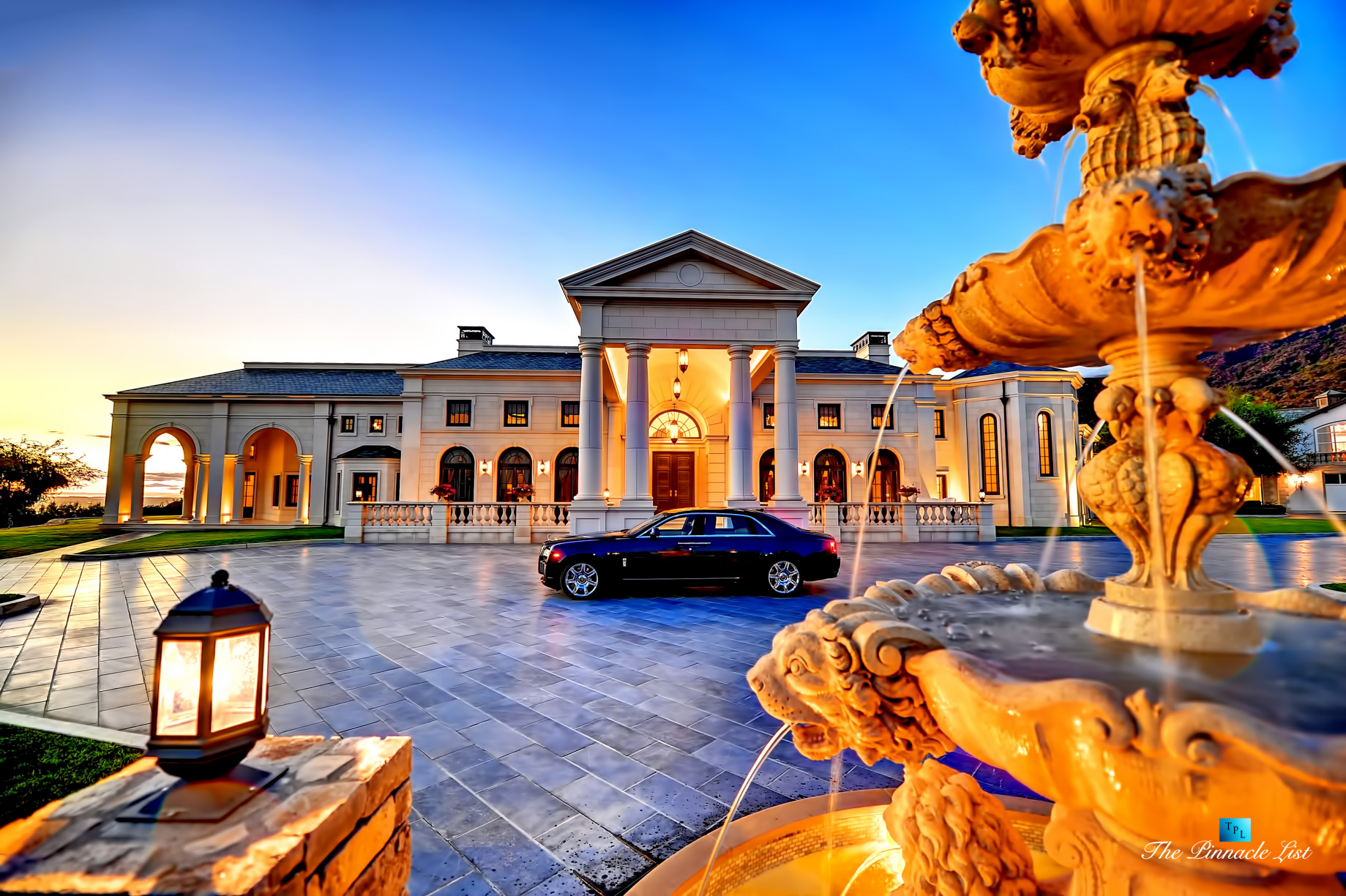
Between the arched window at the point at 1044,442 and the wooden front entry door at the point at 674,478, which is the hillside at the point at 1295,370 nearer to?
the arched window at the point at 1044,442

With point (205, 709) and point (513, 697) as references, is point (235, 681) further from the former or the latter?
point (513, 697)

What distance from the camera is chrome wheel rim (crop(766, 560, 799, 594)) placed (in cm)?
1001

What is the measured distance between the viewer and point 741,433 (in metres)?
18.0

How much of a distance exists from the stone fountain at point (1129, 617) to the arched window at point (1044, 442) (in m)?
31.1

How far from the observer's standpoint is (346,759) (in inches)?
88.2

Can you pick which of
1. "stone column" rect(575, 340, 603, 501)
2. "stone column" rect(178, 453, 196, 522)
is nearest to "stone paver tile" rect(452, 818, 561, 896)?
"stone column" rect(575, 340, 603, 501)

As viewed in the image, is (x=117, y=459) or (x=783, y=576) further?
(x=117, y=459)

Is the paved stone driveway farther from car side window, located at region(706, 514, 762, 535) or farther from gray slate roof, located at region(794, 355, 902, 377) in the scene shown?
gray slate roof, located at region(794, 355, 902, 377)

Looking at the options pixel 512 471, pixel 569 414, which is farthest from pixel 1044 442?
pixel 512 471

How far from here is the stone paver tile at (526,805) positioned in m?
3.11

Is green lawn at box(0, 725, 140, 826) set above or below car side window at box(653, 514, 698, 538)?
below

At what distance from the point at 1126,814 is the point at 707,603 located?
26.8 ft

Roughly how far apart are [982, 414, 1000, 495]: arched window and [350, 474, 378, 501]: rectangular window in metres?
32.6

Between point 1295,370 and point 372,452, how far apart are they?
114462 mm
